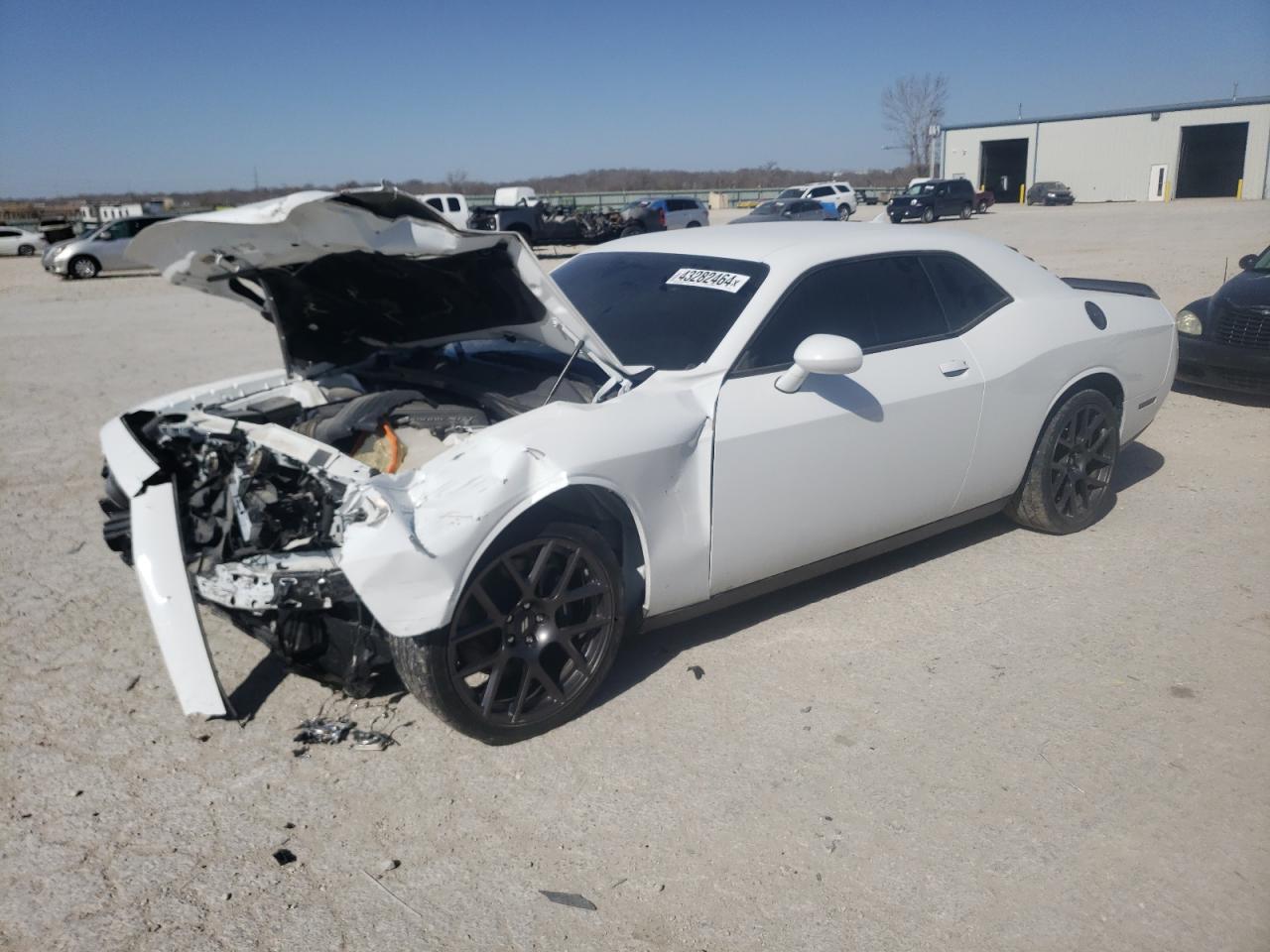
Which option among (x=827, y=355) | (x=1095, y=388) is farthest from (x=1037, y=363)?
(x=827, y=355)

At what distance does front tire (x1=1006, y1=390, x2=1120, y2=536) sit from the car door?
0.64 meters

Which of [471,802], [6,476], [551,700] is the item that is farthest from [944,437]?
[6,476]

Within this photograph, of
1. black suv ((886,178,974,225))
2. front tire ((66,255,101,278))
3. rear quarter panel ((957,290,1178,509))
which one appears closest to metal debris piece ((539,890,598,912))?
rear quarter panel ((957,290,1178,509))

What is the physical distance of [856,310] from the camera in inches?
162

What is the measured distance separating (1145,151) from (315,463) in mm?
60878

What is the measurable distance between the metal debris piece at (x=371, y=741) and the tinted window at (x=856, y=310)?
189 cm

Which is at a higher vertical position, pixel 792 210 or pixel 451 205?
pixel 451 205

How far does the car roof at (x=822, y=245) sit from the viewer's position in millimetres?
4066

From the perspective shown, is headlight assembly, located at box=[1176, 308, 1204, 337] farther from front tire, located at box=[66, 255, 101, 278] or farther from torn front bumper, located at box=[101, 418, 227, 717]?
front tire, located at box=[66, 255, 101, 278]

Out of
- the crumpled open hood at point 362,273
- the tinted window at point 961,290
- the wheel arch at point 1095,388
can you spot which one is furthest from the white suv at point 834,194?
the crumpled open hood at point 362,273

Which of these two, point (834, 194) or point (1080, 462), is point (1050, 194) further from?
point (1080, 462)

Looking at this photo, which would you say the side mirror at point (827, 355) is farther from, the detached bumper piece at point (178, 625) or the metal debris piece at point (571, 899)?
the detached bumper piece at point (178, 625)

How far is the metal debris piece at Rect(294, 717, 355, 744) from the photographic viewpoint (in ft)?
11.0

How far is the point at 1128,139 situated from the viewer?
177 ft
